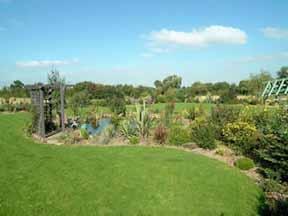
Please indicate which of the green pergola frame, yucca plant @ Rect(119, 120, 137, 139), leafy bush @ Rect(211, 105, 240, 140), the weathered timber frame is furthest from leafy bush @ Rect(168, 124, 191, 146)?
the weathered timber frame

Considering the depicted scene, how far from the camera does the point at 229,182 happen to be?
Result: 591 cm

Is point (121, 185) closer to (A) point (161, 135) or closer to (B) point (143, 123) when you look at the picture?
(A) point (161, 135)

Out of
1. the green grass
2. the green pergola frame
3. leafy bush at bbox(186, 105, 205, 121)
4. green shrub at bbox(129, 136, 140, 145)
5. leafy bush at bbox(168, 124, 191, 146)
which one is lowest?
the green grass

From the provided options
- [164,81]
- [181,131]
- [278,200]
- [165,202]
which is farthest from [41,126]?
[164,81]

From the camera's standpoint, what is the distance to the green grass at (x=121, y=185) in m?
4.57

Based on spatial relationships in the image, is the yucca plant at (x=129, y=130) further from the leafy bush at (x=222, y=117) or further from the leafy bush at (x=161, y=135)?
the leafy bush at (x=222, y=117)

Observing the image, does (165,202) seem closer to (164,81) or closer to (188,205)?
(188,205)

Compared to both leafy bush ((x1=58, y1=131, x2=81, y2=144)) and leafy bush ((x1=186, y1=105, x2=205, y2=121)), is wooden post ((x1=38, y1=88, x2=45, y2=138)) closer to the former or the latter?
leafy bush ((x1=58, y1=131, x2=81, y2=144))

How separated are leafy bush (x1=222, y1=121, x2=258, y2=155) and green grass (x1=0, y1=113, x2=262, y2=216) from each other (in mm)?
A: 1282

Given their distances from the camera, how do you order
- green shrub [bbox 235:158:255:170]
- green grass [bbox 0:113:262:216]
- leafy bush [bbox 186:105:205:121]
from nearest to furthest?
1. green grass [bbox 0:113:262:216]
2. green shrub [bbox 235:158:255:170]
3. leafy bush [bbox 186:105:205:121]

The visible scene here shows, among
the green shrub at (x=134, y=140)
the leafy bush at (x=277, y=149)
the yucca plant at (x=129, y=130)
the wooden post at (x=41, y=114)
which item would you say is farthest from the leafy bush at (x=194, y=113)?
the wooden post at (x=41, y=114)

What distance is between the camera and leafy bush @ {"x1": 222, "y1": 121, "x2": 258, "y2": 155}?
8055 mm

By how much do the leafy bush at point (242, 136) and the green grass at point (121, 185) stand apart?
4.21ft

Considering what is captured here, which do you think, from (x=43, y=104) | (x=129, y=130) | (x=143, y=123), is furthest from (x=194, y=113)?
(x=43, y=104)
